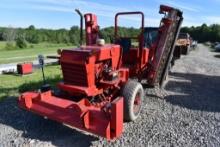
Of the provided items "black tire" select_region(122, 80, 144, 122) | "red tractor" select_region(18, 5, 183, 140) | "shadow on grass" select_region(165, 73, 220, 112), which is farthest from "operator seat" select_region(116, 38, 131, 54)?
"shadow on grass" select_region(165, 73, 220, 112)

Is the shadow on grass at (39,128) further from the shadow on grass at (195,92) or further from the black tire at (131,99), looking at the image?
the shadow on grass at (195,92)

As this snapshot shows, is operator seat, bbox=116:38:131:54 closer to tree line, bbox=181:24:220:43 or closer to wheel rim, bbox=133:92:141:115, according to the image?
wheel rim, bbox=133:92:141:115

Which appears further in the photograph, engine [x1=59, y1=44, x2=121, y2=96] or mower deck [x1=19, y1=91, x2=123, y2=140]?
engine [x1=59, y1=44, x2=121, y2=96]

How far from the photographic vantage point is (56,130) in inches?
242

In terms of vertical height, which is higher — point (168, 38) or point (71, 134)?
point (168, 38)

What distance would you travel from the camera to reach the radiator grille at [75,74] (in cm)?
596

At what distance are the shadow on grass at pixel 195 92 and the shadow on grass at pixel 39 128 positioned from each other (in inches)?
137

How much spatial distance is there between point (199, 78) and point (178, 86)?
2581mm

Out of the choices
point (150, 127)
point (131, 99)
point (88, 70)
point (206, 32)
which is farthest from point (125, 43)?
point (206, 32)

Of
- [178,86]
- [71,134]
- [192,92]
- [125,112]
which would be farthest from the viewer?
[178,86]

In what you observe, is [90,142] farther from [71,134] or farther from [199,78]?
[199,78]

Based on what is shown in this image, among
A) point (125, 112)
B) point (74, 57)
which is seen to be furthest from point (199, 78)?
point (74, 57)

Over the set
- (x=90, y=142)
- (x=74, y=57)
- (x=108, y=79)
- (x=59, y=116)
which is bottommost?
(x=90, y=142)

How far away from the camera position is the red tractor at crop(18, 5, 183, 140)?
514 cm
